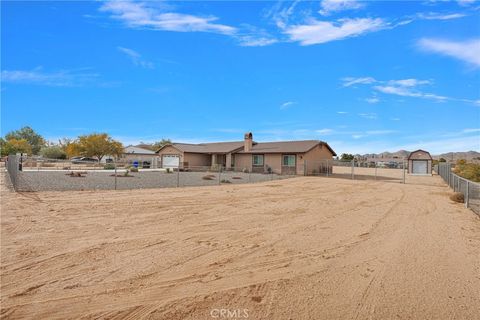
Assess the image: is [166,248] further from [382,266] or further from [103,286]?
[382,266]

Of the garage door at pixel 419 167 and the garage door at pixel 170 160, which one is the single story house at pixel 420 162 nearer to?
the garage door at pixel 419 167

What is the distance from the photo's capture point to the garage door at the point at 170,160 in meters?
42.9

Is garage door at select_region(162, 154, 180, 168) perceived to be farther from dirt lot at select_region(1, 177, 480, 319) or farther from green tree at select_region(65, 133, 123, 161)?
dirt lot at select_region(1, 177, 480, 319)

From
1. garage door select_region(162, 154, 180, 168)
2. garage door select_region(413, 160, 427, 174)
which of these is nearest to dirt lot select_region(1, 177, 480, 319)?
garage door select_region(162, 154, 180, 168)

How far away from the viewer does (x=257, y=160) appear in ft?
132

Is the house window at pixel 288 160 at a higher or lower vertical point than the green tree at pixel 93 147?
lower

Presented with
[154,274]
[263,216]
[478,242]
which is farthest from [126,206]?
[478,242]

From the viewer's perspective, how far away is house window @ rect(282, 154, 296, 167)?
3619cm

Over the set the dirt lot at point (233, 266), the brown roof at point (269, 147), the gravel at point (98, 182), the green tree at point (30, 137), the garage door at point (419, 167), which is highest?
the green tree at point (30, 137)

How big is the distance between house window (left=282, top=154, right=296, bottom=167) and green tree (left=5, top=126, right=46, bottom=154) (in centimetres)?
7194

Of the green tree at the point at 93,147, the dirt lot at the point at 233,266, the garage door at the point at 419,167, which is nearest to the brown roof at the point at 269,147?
the garage door at the point at 419,167

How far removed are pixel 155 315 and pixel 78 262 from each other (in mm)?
2352

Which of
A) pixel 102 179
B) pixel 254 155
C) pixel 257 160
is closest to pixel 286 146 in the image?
pixel 257 160

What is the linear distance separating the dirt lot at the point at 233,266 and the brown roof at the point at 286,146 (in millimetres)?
26597
